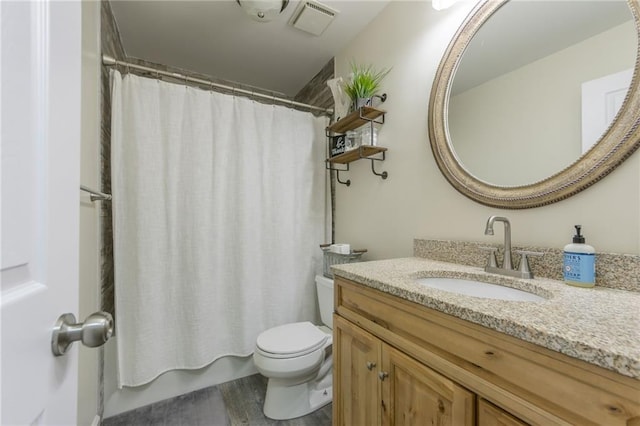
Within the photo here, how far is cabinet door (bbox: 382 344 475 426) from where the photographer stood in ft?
2.09

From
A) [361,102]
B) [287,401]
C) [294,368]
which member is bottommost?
[287,401]

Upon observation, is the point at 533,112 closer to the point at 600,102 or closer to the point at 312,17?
the point at 600,102

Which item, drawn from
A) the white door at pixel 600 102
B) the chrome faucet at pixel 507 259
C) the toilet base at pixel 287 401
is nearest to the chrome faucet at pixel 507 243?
the chrome faucet at pixel 507 259

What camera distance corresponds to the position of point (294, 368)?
1365mm

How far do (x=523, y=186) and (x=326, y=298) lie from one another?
1226 mm

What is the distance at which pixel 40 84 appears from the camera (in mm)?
368

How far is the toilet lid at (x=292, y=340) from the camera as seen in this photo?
139 centimetres

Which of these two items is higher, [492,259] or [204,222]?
[204,222]

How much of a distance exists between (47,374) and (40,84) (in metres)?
0.40

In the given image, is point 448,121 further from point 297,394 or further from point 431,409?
point 297,394

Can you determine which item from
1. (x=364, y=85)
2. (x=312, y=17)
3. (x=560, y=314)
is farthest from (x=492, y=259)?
(x=312, y=17)

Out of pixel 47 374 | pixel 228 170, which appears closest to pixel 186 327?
pixel 228 170

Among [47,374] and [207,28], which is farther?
[207,28]

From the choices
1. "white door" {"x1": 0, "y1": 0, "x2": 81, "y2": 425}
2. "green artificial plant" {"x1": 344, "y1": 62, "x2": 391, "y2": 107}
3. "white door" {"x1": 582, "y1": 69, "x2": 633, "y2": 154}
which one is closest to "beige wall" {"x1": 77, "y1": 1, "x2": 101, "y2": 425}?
"white door" {"x1": 0, "y1": 0, "x2": 81, "y2": 425}
